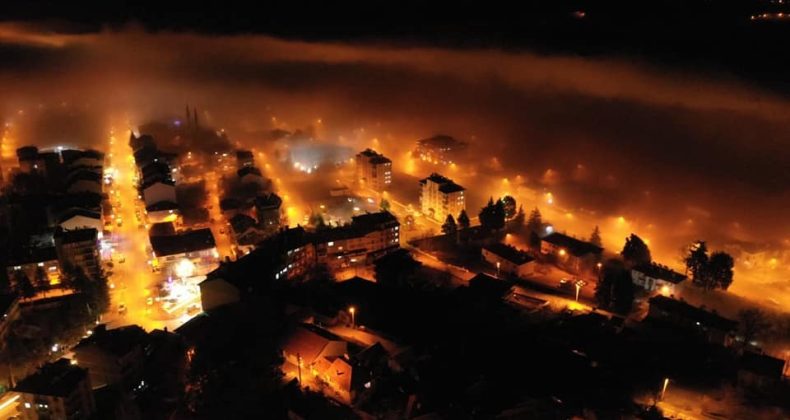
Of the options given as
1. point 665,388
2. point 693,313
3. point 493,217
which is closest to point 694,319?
point 693,313

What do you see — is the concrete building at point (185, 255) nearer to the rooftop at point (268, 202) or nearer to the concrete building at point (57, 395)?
the rooftop at point (268, 202)

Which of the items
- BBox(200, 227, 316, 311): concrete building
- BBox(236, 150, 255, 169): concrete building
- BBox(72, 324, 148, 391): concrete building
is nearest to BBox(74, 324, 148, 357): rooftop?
BBox(72, 324, 148, 391): concrete building

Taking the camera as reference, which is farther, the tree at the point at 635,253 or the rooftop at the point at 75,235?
the tree at the point at 635,253

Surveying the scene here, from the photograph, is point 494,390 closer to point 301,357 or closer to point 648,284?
point 301,357

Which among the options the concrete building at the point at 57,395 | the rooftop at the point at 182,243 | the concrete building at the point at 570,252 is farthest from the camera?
the concrete building at the point at 570,252

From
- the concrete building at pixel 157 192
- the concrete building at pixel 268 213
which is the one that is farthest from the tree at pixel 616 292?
the concrete building at pixel 157 192

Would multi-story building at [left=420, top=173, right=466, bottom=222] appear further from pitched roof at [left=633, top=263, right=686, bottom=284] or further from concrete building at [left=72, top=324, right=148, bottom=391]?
concrete building at [left=72, top=324, right=148, bottom=391]
